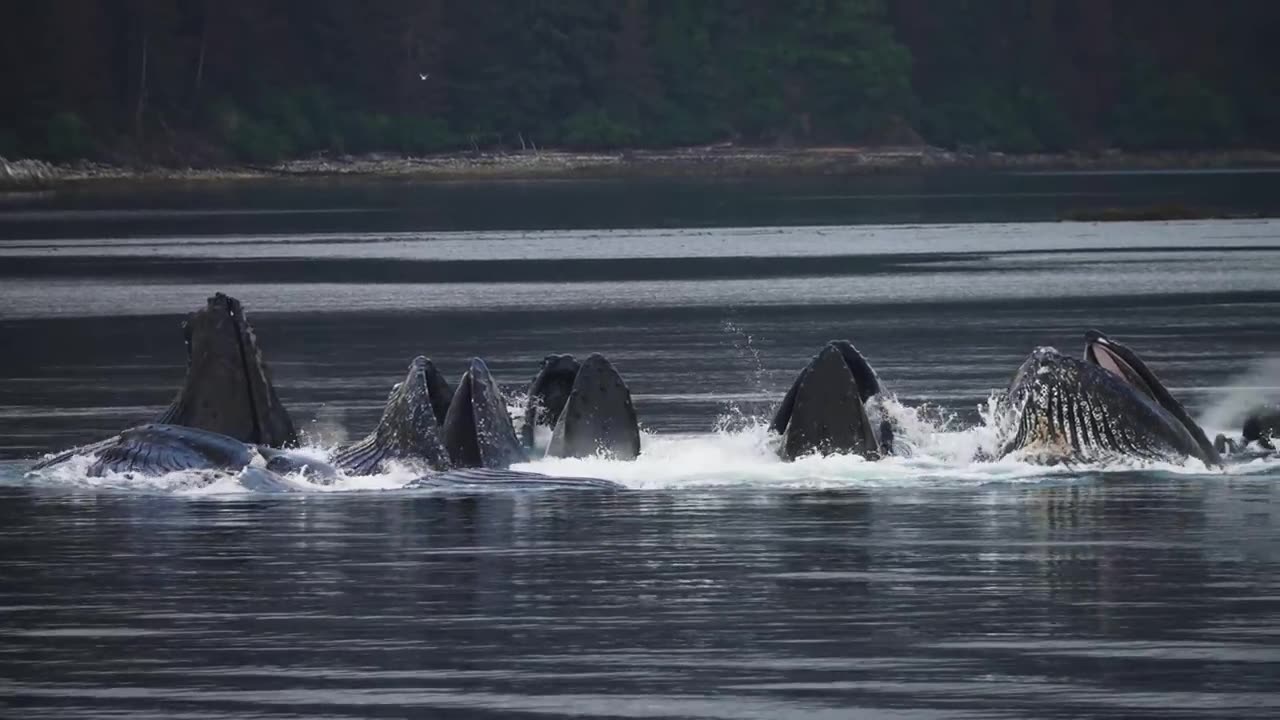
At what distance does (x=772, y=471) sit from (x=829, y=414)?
0.61 metres

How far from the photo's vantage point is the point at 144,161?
148125mm

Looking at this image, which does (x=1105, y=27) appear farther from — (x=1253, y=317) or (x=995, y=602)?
(x=995, y=602)

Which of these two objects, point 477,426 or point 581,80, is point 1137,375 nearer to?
point 477,426

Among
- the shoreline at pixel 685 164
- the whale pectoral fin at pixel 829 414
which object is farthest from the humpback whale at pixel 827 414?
the shoreline at pixel 685 164

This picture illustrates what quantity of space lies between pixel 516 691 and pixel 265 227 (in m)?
84.5

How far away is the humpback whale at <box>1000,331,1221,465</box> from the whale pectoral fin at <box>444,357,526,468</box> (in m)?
3.85

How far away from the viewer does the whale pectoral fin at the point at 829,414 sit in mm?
21016

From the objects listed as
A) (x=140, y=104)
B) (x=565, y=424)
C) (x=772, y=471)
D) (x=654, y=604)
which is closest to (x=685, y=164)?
(x=140, y=104)

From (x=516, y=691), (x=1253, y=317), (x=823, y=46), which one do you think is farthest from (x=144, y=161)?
(x=516, y=691)

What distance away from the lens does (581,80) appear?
529 feet

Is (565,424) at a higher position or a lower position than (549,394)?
lower

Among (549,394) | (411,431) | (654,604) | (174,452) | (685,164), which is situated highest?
(685,164)

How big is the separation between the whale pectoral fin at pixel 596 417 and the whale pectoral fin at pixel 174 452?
239 cm

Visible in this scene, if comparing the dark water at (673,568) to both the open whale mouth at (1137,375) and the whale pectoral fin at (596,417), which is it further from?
the open whale mouth at (1137,375)
